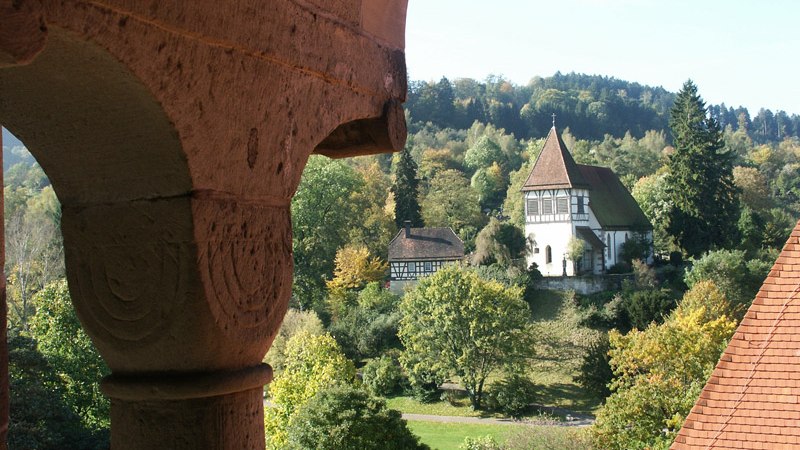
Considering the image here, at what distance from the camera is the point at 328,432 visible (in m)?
20.4

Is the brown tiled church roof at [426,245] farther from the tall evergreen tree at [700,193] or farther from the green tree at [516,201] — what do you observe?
the tall evergreen tree at [700,193]

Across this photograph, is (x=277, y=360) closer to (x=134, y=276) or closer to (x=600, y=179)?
(x=600, y=179)

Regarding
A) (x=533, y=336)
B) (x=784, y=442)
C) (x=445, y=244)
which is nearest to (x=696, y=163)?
(x=445, y=244)

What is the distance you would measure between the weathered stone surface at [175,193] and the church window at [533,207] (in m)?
48.5

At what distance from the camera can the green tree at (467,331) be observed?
35.3 metres

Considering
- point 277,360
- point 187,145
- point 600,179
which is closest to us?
point 187,145

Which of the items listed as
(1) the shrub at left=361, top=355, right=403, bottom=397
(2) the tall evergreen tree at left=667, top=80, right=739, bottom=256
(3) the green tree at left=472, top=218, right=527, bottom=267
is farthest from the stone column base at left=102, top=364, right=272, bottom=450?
Answer: (2) the tall evergreen tree at left=667, top=80, right=739, bottom=256

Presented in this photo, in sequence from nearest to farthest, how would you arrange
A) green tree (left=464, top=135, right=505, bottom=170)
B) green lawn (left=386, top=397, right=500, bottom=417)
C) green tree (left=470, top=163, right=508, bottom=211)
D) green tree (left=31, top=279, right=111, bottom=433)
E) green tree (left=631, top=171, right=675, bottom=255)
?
green tree (left=31, top=279, right=111, bottom=433), green lawn (left=386, top=397, right=500, bottom=417), green tree (left=631, top=171, right=675, bottom=255), green tree (left=470, top=163, right=508, bottom=211), green tree (left=464, top=135, right=505, bottom=170)

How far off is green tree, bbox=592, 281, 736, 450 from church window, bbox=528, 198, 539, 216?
18.8 meters

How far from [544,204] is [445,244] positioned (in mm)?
5933

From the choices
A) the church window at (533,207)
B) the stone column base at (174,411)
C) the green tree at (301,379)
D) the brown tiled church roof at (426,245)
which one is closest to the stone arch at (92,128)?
the stone column base at (174,411)

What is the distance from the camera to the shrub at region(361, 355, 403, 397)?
35219 millimetres

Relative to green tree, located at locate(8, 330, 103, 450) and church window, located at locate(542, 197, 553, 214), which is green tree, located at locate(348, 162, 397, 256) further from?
green tree, located at locate(8, 330, 103, 450)

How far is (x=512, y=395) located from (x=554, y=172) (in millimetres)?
19454
